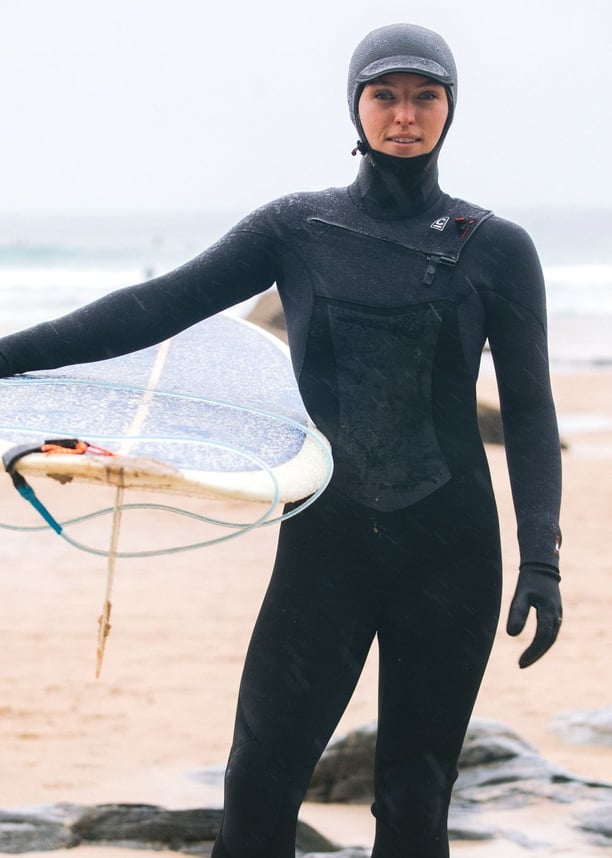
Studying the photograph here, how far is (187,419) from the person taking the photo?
7.78ft

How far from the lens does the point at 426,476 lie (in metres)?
2.19

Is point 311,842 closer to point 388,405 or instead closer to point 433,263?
point 388,405

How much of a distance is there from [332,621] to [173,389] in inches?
26.8

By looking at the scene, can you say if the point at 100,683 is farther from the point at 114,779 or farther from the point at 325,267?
the point at 325,267

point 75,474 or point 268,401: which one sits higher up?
point 268,401

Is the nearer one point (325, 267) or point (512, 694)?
point (325, 267)

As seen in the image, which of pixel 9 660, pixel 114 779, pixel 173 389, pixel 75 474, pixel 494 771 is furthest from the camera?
pixel 9 660

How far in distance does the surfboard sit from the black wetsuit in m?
0.12

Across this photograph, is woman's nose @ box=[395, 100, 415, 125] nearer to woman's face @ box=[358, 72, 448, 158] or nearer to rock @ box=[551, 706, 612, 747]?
woman's face @ box=[358, 72, 448, 158]

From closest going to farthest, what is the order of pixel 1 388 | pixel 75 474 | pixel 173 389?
pixel 75 474
pixel 1 388
pixel 173 389

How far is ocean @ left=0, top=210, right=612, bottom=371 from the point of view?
80.4 ft

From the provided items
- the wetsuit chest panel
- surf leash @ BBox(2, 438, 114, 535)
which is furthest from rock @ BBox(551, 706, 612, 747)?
surf leash @ BBox(2, 438, 114, 535)

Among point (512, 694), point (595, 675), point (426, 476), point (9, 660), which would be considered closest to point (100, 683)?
point (9, 660)

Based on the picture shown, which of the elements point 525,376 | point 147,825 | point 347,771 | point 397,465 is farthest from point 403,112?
point 347,771
